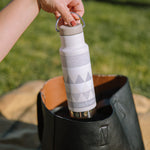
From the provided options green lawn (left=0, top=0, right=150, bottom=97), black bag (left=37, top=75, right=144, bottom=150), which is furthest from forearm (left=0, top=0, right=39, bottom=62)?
green lawn (left=0, top=0, right=150, bottom=97)

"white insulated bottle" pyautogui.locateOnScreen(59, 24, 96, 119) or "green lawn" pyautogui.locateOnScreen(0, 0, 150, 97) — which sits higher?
"white insulated bottle" pyautogui.locateOnScreen(59, 24, 96, 119)

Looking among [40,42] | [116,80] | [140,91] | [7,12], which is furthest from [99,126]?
[40,42]

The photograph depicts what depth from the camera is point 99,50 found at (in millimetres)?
2584

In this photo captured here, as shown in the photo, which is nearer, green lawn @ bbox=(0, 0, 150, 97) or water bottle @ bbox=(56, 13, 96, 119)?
water bottle @ bbox=(56, 13, 96, 119)

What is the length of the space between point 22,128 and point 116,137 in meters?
0.67

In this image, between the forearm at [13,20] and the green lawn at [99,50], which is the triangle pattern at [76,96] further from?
the green lawn at [99,50]

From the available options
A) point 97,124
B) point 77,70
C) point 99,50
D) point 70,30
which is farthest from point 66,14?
point 99,50

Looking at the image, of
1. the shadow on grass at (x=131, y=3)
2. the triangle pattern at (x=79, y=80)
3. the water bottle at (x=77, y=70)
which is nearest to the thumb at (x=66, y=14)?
the water bottle at (x=77, y=70)

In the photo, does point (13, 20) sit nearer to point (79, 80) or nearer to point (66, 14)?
point (66, 14)

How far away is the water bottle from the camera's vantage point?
2.37ft

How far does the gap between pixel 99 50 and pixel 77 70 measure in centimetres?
187

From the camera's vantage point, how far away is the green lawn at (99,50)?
2.07m

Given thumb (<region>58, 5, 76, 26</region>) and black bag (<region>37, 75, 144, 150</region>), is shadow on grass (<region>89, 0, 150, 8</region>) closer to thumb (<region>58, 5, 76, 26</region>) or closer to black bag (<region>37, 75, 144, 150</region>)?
black bag (<region>37, 75, 144, 150</region>)

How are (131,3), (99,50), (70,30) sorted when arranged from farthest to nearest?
(131,3) < (99,50) < (70,30)
